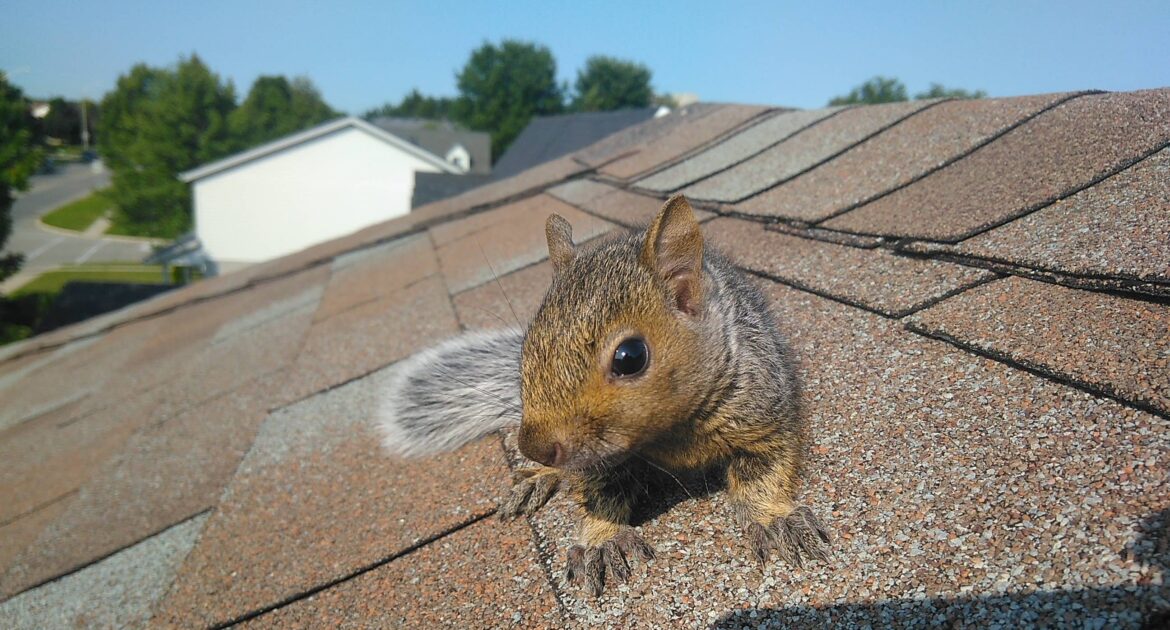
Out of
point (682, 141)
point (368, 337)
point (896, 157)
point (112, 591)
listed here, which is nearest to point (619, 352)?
point (112, 591)

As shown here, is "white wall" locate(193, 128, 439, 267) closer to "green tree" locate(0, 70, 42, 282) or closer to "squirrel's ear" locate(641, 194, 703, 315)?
"green tree" locate(0, 70, 42, 282)

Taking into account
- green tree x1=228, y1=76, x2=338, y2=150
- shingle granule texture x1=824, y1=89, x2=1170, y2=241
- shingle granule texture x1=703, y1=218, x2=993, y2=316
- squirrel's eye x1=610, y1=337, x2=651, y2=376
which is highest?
green tree x1=228, y1=76, x2=338, y2=150

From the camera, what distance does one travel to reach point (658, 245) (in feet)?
6.33

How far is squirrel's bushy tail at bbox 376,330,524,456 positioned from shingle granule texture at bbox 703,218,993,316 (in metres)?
1.16

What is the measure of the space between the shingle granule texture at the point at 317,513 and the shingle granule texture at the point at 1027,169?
187 cm

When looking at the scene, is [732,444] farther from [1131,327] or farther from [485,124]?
[485,124]

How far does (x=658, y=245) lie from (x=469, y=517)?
39.5 inches

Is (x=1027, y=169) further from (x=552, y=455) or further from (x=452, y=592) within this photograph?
(x=452, y=592)

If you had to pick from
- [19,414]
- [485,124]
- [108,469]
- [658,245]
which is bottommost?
[19,414]

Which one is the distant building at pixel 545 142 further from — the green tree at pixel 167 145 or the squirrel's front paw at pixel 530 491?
the green tree at pixel 167 145

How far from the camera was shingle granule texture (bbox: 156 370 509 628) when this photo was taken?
6.80 ft

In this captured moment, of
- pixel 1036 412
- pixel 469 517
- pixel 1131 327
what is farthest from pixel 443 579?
pixel 1131 327

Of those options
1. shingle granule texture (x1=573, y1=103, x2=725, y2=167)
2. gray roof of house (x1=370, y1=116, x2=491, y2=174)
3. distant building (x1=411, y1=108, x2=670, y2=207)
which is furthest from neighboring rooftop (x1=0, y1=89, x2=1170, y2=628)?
gray roof of house (x1=370, y1=116, x2=491, y2=174)

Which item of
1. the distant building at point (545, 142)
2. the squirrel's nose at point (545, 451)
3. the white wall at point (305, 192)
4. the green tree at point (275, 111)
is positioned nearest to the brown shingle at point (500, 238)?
the squirrel's nose at point (545, 451)
